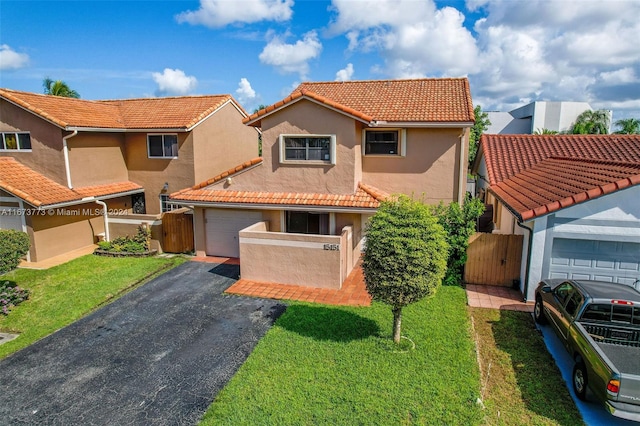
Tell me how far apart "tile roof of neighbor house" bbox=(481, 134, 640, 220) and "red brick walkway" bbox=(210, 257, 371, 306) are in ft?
18.4

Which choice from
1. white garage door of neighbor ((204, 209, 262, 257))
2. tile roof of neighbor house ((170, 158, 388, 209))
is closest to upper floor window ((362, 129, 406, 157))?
tile roof of neighbor house ((170, 158, 388, 209))

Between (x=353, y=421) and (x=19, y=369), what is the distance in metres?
7.90

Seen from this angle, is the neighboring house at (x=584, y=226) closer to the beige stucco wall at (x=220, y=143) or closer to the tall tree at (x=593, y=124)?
the beige stucco wall at (x=220, y=143)

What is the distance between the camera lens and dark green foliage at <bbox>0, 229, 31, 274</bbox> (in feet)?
41.8

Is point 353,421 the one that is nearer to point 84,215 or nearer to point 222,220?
point 222,220

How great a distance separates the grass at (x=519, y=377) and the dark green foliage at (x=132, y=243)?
47.0ft

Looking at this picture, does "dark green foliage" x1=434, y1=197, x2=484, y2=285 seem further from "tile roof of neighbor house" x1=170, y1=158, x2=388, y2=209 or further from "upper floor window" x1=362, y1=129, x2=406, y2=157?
"upper floor window" x1=362, y1=129, x2=406, y2=157

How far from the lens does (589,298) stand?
8625 mm

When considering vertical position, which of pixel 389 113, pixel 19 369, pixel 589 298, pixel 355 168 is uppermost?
pixel 389 113

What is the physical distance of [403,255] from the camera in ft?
29.2

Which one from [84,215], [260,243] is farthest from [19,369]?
[84,215]

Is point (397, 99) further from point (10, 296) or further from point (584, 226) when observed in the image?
point (10, 296)

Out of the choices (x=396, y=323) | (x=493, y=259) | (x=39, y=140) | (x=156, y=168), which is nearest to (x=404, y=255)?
(x=396, y=323)

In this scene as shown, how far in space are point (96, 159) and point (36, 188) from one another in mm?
3178
